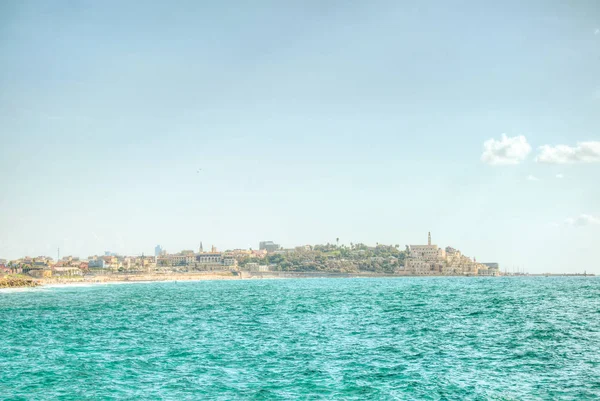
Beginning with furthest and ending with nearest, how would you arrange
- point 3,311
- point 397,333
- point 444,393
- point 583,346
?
point 3,311 → point 397,333 → point 583,346 → point 444,393

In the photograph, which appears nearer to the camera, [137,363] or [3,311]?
[137,363]

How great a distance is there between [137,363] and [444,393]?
16.0m

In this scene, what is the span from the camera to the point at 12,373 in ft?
87.0

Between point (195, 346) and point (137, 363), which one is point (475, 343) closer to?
point (195, 346)

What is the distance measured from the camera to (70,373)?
26.2m

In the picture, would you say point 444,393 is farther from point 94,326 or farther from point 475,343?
point 94,326

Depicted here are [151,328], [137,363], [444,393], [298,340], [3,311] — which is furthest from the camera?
[3,311]

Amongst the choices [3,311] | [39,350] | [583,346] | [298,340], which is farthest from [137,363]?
[3,311]

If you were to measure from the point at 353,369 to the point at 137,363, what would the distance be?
11.5 m

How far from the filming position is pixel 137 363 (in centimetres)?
2848

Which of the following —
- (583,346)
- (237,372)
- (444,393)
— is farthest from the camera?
(583,346)

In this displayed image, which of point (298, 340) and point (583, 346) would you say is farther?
point (298, 340)

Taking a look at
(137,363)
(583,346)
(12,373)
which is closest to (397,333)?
(583,346)

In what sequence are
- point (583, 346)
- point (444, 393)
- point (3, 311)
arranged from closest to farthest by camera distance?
point (444, 393), point (583, 346), point (3, 311)
